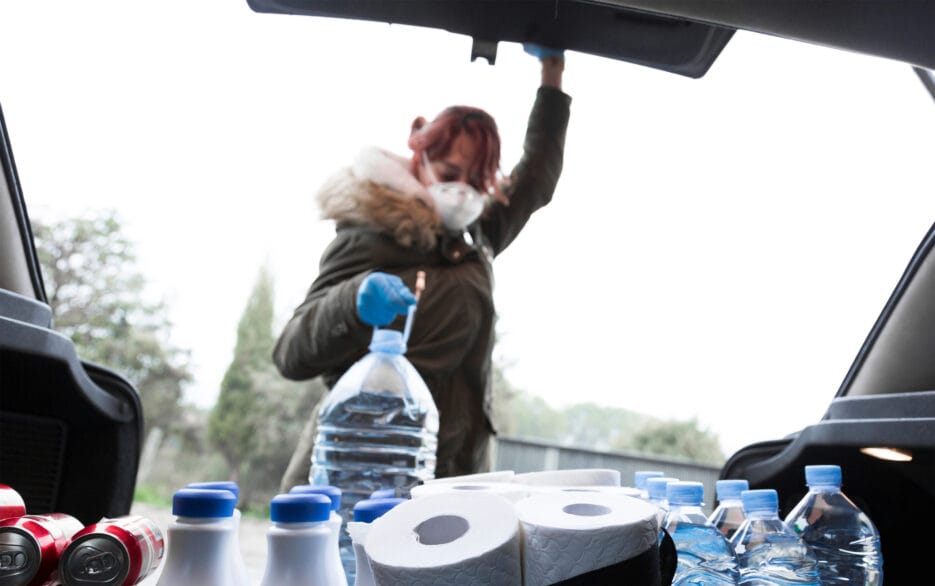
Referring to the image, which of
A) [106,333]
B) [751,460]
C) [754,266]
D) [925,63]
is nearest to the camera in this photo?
[925,63]

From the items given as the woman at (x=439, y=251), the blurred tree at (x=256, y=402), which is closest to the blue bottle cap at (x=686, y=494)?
the woman at (x=439, y=251)

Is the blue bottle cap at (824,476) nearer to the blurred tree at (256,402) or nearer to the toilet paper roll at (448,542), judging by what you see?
the toilet paper roll at (448,542)

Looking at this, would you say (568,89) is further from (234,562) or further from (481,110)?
(234,562)

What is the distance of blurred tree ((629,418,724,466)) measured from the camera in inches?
156

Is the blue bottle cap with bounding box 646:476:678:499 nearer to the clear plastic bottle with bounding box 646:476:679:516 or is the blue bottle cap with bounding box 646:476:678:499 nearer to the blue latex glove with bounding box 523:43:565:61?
the clear plastic bottle with bounding box 646:476:679:516

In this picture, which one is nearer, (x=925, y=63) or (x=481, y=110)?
(x=925, y=63)

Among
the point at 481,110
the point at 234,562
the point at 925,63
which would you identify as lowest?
the point at 234,562

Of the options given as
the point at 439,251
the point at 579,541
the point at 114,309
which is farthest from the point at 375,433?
the point at 114,309

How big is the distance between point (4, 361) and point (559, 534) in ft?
2.13

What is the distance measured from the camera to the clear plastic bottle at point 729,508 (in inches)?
27.9

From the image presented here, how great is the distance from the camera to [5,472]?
0.84 metres

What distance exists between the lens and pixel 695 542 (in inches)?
23.8

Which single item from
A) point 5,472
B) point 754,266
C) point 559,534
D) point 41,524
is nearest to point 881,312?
point 559,534

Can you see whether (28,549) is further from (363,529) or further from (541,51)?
(541,51)
